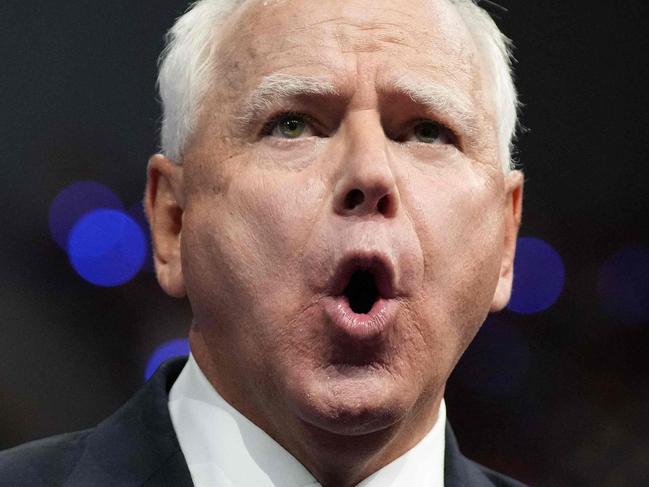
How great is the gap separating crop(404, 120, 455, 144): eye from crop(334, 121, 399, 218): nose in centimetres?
14

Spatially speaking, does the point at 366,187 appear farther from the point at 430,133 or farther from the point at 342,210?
the point at 430,133

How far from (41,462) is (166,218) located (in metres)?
0.44

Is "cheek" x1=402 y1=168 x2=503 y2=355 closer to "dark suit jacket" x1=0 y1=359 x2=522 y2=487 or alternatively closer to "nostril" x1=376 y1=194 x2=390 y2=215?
"nostril" x1=376 y1=194 x2=390 y2=215

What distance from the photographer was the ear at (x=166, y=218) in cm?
169

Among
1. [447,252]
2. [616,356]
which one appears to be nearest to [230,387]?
[447,252]

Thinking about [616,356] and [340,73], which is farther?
[616,356]

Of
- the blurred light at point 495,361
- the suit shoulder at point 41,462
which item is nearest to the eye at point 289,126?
the suit shoulder at point 41,462

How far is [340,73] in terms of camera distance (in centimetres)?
155

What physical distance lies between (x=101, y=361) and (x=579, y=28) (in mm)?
1423

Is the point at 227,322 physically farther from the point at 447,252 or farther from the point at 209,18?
the point at 209,18

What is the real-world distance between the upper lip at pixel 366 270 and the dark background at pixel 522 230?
98cm

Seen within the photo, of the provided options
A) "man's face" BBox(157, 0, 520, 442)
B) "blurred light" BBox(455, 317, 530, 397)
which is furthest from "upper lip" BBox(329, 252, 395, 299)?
"blurred light" BBox(455, 317, 530, 397)

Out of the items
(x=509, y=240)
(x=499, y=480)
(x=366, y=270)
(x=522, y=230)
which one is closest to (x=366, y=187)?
(x=366, y=270)

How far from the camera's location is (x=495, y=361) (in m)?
2.61
